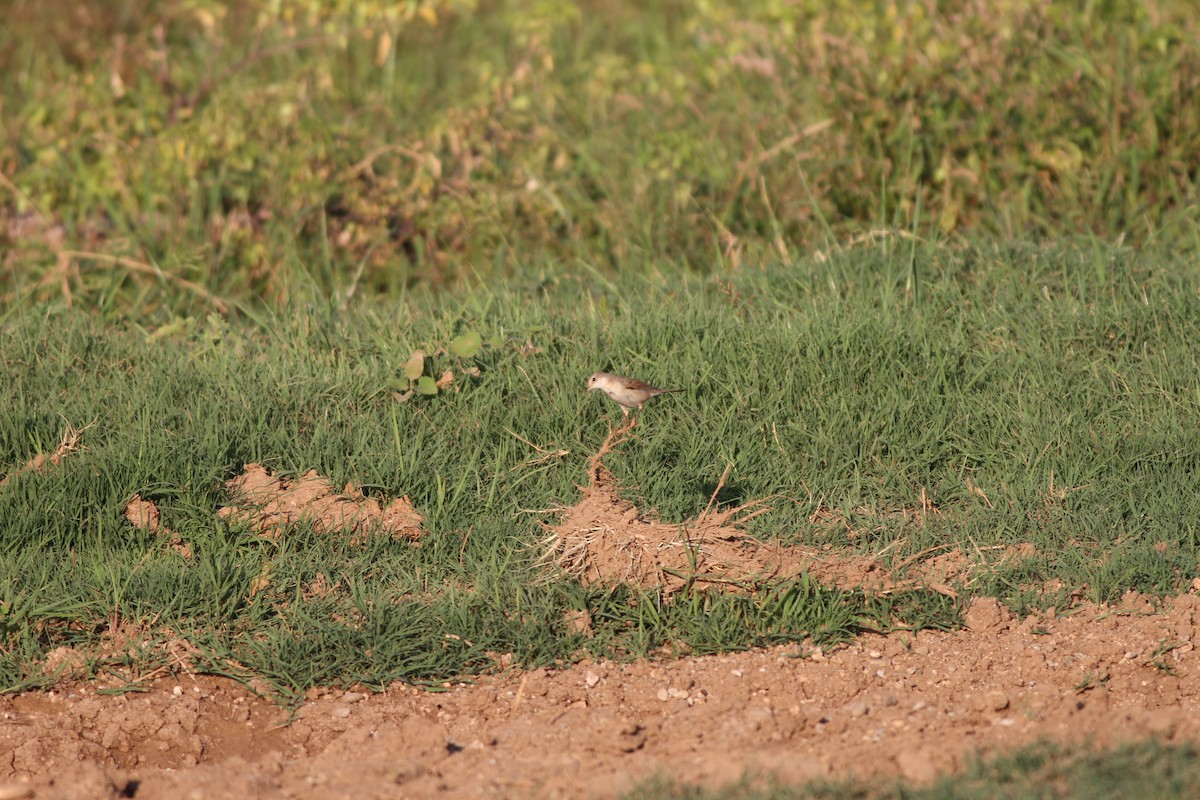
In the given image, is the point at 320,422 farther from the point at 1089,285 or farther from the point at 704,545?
the point at 1089,285

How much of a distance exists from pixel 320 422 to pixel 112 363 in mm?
1046

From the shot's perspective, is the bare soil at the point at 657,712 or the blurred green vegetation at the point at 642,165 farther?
the blurred green vegetation at the point at 642,165

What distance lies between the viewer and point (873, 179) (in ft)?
22.7

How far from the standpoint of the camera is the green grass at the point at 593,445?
4395 mm

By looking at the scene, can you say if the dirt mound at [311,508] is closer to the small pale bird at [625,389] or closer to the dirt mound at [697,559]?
the dirt mound at [697,559]

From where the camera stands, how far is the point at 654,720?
3.93 metres

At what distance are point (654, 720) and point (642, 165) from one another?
3721 millimetres

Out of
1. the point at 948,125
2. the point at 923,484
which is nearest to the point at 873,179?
the point at 948,125

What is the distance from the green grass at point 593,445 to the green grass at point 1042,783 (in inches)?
36.7

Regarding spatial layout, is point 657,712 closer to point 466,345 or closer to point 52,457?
point 466,345

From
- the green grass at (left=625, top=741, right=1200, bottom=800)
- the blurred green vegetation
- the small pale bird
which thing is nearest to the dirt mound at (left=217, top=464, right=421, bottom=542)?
the small pale bird

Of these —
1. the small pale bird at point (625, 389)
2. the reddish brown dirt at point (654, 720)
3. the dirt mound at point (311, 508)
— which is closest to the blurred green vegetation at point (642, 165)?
the small pale bird at point (625, 389)

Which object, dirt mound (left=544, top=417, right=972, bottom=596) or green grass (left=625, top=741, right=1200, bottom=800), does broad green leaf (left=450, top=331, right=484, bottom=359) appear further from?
green grass (left=625, top=741, right=1200, bottom=800)

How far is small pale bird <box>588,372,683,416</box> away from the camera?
4.98m
